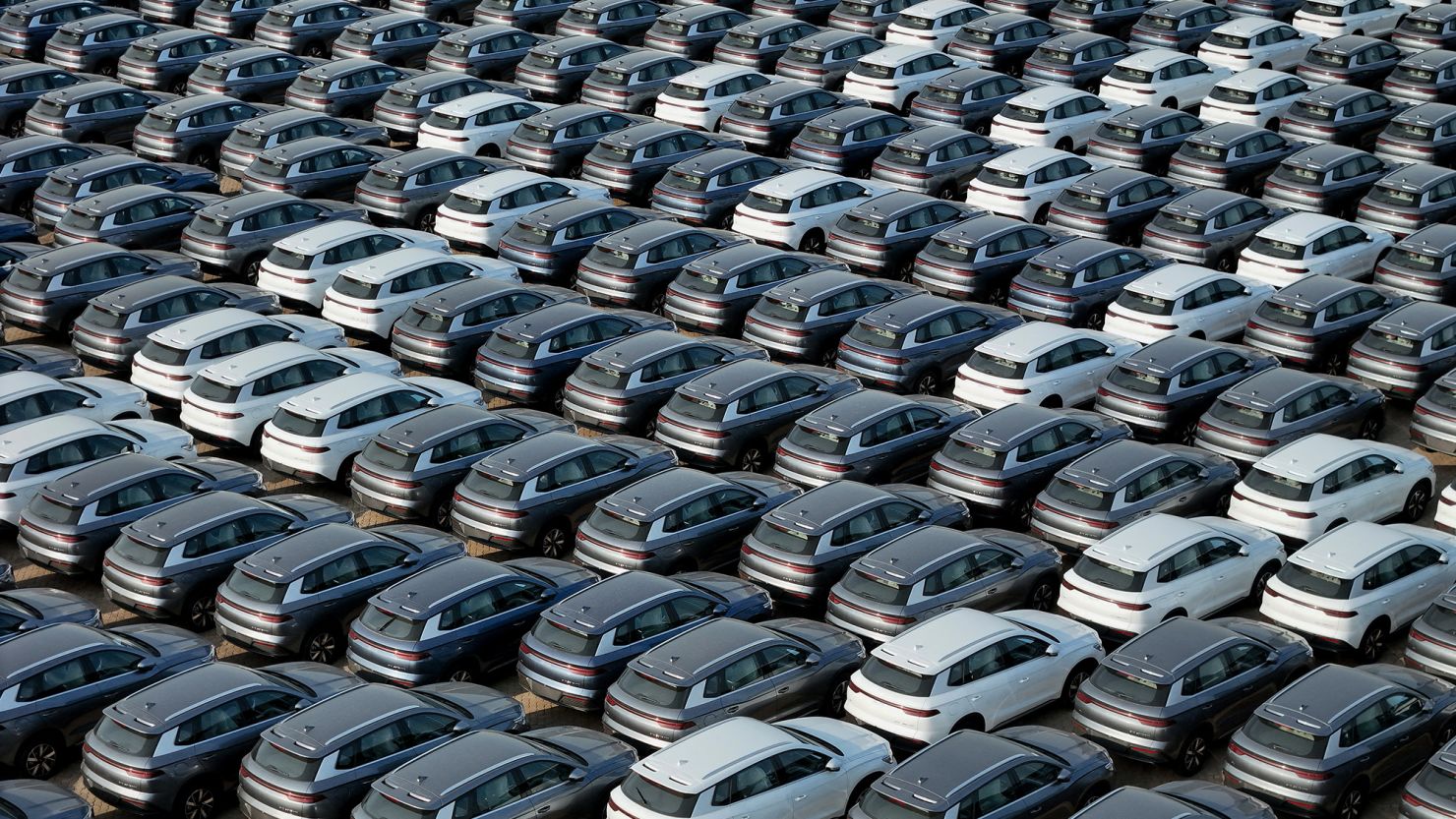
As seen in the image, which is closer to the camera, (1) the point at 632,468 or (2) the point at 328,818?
(2) the point at 328,818

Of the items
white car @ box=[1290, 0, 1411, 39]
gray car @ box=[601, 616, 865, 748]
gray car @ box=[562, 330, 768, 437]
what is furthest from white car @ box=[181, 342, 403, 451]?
white car @ box=[1290, 0, 1411, 39]

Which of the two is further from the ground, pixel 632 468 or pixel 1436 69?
pixel 1436 69

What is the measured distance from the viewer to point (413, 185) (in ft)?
106

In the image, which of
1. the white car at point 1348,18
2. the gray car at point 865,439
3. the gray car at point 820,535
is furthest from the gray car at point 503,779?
the white car at point 1348,18

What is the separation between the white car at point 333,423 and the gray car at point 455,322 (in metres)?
2.02

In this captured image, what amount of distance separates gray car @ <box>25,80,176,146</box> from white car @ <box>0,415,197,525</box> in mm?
13399

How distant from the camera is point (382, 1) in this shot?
46.4 meters

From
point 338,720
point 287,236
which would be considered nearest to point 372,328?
point 287,236

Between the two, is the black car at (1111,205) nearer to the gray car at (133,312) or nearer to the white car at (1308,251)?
the white car at (1308,251)

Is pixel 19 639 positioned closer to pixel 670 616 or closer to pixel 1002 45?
pixel 670 616

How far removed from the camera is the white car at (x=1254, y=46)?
4012cm

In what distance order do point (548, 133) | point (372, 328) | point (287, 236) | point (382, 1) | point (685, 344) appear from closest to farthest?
point (685, 344) < point (372, 328) < point (287, 236) < point (548, 133) < point (382, 1)

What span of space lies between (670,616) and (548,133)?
16.6 metres

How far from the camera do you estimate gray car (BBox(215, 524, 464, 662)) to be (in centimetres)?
2027
